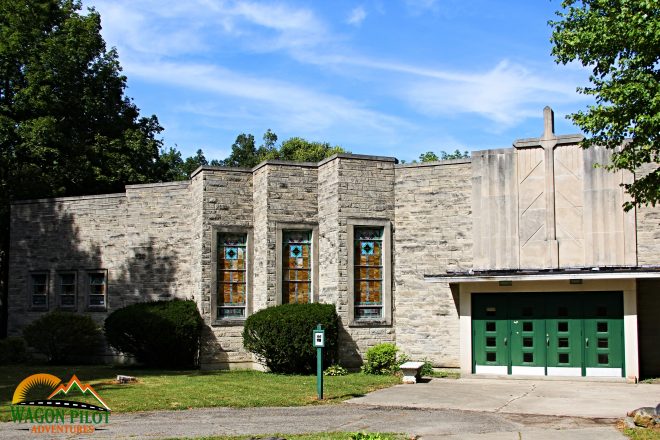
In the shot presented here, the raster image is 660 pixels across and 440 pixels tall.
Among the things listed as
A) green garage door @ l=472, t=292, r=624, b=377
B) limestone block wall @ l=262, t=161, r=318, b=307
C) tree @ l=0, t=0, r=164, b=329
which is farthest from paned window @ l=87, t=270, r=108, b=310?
green garage door @ l=472, t=292, r=624, b=377

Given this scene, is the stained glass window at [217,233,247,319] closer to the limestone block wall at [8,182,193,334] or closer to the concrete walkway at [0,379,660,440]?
the limestone block wall at [8,182,193,334]

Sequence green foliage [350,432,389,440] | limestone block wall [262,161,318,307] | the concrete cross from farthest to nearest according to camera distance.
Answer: limestone block wall [262,161,318,307]
the concrete cross
green foliage [350,432,389,440]

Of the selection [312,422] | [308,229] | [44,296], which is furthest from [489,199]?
[44,296]

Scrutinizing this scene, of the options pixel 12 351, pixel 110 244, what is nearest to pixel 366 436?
pixel 110 244

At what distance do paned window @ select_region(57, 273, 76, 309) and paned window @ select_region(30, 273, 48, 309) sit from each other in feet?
1.85

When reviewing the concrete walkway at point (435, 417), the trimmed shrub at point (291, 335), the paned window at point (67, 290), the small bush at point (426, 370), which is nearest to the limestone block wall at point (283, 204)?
the trimmed shrub at point (291, 335)

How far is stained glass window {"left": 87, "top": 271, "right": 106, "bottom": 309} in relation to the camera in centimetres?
2585

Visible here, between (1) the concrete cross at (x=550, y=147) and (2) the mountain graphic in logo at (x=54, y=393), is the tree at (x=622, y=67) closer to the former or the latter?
(1) the concrete cross at (x=550, y=147)

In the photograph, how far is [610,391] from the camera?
1683cm

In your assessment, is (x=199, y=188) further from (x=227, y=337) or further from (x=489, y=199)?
(x=489, y=199)

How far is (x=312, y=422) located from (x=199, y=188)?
38.0 ft

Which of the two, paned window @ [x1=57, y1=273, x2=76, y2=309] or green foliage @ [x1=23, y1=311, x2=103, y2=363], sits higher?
paned window @ [x1=57, y1=273, x2=76, y2=309]

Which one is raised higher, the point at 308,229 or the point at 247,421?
the point at 308,229

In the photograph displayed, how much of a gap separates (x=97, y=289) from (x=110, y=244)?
1650mm
